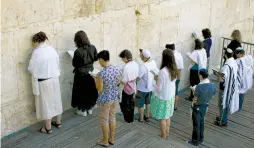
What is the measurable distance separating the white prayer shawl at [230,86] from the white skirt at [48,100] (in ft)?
10.1

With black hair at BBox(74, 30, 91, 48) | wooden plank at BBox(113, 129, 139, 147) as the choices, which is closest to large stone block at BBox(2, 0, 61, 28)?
black hair at BBox(74, 30, 91, 48)

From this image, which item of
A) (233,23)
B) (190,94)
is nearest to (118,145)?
(190,94)

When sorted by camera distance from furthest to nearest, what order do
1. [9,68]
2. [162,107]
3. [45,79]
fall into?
[162,107], [45,79], [9,68]

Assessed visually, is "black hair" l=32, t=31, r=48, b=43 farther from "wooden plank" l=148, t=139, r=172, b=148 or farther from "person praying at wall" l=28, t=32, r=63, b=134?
"wooden plank" l=148, t=139, r=172, b=148

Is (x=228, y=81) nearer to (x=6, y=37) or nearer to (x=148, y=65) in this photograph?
(x=148, y=65)

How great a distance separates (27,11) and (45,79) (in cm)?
109

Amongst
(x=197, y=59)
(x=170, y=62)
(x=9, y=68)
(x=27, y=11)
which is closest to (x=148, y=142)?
(x=170, y=62)

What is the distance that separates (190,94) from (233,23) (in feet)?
9.95

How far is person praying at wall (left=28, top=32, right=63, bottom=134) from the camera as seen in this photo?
224 inches

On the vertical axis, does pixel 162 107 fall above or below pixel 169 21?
below

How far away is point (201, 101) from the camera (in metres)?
6.14

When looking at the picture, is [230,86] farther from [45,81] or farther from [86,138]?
[45,81]

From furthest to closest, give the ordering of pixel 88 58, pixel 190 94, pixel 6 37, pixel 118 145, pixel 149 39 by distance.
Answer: pixel 190 94 < pixel 149 39 < pixel 88 58 < pixel 118 145 < pixel 6 37

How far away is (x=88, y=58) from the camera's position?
6309mm
